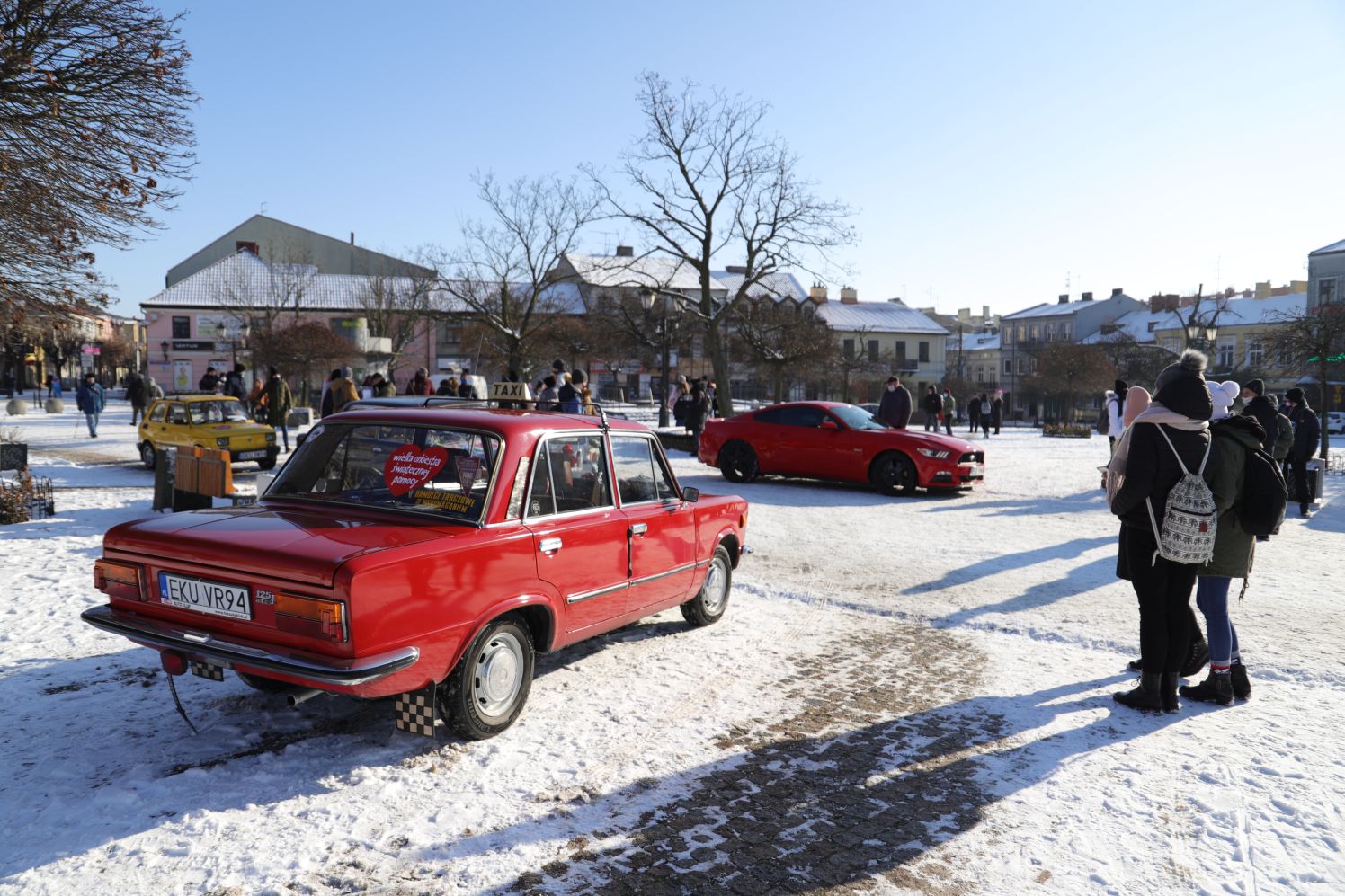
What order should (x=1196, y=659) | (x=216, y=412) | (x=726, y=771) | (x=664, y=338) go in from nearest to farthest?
1. (x=726, y=771)
2. (x=1196, y=659)
3. (x=216, y=412)
4. (x=664, y=338)

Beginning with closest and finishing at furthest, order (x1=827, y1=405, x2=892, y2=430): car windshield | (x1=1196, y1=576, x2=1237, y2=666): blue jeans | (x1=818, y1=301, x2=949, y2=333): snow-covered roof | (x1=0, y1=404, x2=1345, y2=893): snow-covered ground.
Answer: (x1=0, y1=404, x2=1345, y2=893): snow-covered ground
(x1=1196, y1=576, x2=1237, y2=666): blue jeans
(x1=827, y1=405, x2=892, y2=430): car windshield
(x1=818, y1=301, x2=949, y2=333): snow-covered roof

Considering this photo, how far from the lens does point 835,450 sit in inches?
590

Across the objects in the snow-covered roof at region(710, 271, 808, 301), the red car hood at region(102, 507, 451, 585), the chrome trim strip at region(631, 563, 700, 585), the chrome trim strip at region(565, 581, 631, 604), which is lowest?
the chrome trim strip at region(631, 563, 700, 585)

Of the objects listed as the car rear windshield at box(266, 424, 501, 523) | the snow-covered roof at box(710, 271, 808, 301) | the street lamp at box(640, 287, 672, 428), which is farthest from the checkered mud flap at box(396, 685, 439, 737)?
the snow-covered roof at box(710, 271, 808, 301)

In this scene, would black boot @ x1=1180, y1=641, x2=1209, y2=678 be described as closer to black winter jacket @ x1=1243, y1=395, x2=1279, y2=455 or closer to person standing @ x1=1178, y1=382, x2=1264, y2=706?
person standing @ x1=1178, y1=382, x2=1264, y2=706

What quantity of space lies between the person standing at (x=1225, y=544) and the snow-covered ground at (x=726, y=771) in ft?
0.99

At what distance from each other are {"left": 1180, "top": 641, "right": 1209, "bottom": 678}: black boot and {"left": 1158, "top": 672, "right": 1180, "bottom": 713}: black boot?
351mm

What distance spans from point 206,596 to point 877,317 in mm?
79912

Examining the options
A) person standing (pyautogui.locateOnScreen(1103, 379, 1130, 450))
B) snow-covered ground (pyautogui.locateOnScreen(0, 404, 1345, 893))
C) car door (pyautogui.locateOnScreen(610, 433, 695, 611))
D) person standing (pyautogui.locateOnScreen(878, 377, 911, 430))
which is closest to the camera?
snow-covered ground (pyautogui.locateOnScreen(0, 404, 1345, 893))

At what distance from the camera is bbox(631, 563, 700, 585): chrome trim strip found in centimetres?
575

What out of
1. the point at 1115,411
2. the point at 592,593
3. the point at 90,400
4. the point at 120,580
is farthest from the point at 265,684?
the point at 90,400

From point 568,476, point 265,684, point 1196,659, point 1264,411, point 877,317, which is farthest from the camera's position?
point 877,317

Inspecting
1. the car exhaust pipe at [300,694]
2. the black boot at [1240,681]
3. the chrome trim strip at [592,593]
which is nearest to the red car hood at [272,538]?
the car exhaust pipe at [300,694]

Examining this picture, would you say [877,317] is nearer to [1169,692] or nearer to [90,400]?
[90,400]
